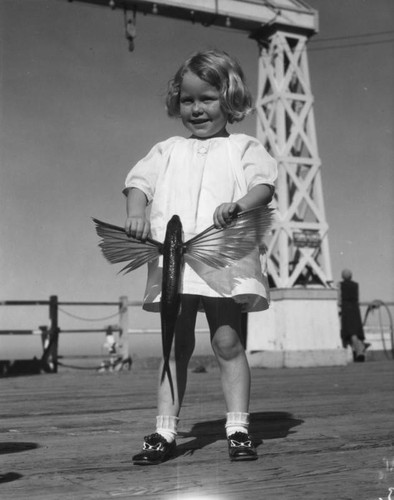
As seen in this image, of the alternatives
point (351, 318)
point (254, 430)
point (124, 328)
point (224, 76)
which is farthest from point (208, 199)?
point (351, 318)

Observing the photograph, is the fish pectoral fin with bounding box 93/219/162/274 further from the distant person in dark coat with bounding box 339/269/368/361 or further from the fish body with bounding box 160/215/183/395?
the distant person in dark coat with bounding box 339/269/368/361

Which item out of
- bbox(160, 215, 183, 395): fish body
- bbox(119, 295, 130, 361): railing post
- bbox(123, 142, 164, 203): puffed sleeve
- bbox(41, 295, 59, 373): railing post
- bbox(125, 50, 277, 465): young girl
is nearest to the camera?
bbox(160, 215, 183, 395): fish body

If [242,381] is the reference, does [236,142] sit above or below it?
above

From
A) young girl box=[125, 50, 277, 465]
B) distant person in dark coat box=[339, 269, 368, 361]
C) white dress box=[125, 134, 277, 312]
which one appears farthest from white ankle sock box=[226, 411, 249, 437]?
distant person in dark coat box=[339, 269, 368, 361]

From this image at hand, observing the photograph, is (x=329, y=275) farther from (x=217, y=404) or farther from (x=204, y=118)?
(x=204, y=118)

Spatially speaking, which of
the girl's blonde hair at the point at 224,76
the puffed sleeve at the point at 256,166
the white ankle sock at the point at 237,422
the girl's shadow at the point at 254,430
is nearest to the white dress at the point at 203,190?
the puffed sleeve at the point at 256,166

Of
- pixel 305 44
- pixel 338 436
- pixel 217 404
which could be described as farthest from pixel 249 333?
pixel 338 436

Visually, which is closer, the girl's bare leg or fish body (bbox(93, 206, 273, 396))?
fish body (bbox(93, 206, 273, 396))

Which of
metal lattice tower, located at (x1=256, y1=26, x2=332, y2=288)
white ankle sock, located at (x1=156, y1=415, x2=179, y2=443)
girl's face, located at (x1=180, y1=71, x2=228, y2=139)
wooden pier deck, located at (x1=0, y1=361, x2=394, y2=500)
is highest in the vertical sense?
metal lattice tower, located at (x1=256, y1=26, x2=332, y2=288)
